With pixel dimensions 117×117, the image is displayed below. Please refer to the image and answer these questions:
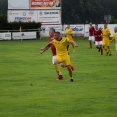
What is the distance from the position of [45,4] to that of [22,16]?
3.31m

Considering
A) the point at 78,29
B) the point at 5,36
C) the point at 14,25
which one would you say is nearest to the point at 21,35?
the point at 5,36

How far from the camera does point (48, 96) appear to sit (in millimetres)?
15562

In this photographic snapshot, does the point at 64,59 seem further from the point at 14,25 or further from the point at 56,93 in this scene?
the point at 14,25

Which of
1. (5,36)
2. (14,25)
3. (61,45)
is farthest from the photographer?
(14,25)

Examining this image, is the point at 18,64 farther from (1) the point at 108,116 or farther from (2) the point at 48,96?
(1) the point at 108,116

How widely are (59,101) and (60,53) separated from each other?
5.68 metres

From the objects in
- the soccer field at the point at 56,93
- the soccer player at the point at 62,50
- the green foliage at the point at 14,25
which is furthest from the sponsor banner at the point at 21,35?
the soccer player at the point at 62,50

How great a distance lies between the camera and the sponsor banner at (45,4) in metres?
68.7

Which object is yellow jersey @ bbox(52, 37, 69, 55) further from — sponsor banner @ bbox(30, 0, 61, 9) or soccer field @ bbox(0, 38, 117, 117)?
sponsor banner @ bbox(30, 0, 61, 9)

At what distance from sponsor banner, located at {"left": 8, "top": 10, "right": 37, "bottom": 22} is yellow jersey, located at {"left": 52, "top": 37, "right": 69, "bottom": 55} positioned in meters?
47.9

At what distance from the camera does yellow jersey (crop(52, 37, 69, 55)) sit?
1973cm

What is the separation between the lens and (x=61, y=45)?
65.0 ft

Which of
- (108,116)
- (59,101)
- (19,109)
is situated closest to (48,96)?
(59,101)

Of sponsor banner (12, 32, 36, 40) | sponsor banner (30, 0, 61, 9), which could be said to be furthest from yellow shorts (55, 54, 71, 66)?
sponsor banner (30, 0, 61, 9)
